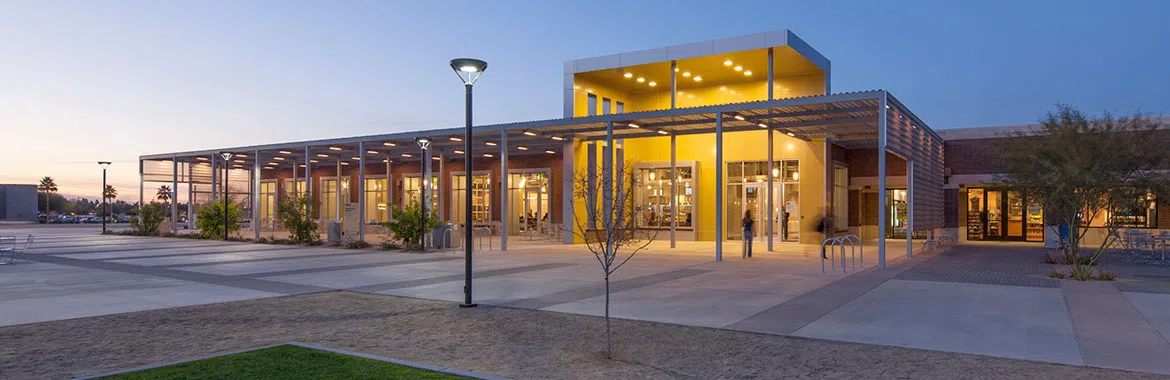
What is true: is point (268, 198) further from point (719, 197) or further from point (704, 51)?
point (719, 197)

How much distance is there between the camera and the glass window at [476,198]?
3612 cm

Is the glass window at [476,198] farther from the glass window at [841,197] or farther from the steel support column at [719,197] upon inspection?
the steel support column at [719,197]

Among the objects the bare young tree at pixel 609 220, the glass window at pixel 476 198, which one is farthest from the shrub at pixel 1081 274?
the glass window at pixel 476 198

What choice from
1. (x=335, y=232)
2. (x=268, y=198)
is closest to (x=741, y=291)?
(x=335, y=232)

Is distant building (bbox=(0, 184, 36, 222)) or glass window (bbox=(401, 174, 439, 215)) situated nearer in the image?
glass window (bbox=(401, 174, 439, 215))

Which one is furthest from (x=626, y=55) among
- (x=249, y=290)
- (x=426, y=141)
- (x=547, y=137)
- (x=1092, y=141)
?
(x=249, y=290)

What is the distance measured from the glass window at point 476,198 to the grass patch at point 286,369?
1122 inches

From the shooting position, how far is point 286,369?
6582 mm

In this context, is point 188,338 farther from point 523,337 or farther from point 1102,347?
point 1102,347

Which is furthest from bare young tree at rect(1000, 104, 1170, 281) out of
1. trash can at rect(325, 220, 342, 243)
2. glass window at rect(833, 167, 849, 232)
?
trash can at rect(325, 220, 342, 243)

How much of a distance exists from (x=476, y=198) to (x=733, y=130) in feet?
57.7

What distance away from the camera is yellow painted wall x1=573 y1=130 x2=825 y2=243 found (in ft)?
85.5

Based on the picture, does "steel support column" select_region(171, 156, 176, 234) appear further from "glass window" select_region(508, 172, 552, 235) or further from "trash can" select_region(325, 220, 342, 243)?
"glass window" select_region(508, 172, 552, 235)

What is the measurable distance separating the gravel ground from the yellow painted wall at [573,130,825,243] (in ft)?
50.7
